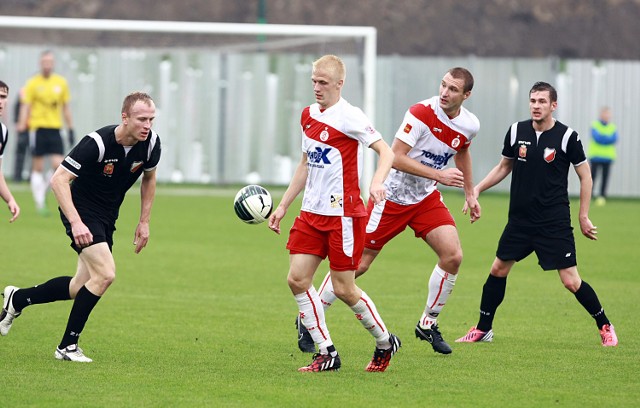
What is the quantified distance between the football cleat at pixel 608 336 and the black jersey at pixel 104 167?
3.71 m

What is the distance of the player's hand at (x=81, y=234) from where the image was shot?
7.68m

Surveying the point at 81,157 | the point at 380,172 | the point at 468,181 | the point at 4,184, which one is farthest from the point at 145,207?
the point at 468,181

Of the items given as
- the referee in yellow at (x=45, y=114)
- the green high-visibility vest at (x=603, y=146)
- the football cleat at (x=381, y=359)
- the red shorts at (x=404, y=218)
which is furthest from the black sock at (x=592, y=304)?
the green high-visibility vest at (x=603, y=146)

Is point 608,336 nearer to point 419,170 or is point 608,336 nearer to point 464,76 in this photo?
point 419,170

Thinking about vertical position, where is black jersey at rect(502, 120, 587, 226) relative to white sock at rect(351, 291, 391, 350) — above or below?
above

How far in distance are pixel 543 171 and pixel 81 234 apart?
3.64 metres

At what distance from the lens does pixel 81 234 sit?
768 centimetres

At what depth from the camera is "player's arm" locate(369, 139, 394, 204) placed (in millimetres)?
7070

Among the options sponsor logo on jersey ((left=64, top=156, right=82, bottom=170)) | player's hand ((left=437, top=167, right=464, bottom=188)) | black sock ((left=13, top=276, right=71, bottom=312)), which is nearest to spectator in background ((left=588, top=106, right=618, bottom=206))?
player's hand ((left=437, top=167, right=464, bottom=188))

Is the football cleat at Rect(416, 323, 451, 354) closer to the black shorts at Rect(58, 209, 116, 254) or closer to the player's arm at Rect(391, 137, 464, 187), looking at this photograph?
the player's arm at Rect(391, 137, 464, 187)

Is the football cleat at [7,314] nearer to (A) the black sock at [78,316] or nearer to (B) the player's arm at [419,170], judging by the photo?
(A) the black sock at [78,316]

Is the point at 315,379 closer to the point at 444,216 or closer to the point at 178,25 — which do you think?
the point at 444,216

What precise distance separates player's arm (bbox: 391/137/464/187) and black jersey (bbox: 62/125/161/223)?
1752 mm

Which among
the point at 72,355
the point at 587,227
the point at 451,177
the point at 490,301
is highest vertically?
the point at 451,177
